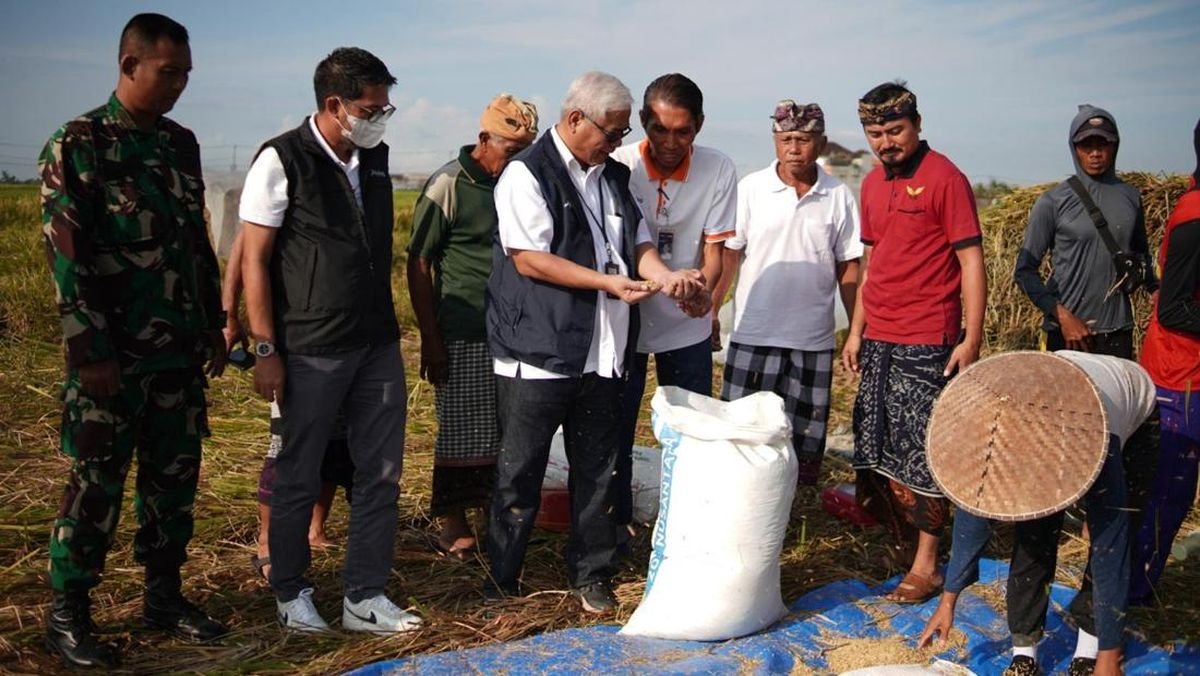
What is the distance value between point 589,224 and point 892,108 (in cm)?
123

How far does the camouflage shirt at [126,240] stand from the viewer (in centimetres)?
293

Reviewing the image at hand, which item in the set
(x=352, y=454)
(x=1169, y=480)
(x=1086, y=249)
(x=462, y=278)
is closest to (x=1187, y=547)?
(x=1169, y=480)

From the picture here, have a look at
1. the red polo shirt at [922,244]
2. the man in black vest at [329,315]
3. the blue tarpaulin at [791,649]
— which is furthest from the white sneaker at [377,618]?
the red polo shirt at [922,244]

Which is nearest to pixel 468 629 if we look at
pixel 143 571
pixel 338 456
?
pixel 338 456

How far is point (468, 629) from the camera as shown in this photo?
3418 mm

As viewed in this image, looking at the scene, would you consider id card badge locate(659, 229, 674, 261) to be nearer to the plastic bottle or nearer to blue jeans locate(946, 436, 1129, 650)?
blue jeans locate(946, 436, 1129, 650)

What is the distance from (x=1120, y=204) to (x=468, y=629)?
345cm

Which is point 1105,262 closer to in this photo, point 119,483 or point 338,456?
point 338,456

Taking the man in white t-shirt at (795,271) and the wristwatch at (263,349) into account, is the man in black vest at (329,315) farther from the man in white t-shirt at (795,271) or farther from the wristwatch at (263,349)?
Result: the man in white t-shirt at (795,271)

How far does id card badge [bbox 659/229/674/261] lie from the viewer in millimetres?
3986

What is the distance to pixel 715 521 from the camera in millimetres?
3295

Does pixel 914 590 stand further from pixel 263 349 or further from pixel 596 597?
pixel 263 349

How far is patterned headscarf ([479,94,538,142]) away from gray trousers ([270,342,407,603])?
94 cm

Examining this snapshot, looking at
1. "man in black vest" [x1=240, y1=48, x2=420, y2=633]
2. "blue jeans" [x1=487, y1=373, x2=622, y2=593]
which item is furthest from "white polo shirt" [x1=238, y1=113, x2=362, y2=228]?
"blue jeans" [x1=487, y1=373, x2=622, y2=593]
